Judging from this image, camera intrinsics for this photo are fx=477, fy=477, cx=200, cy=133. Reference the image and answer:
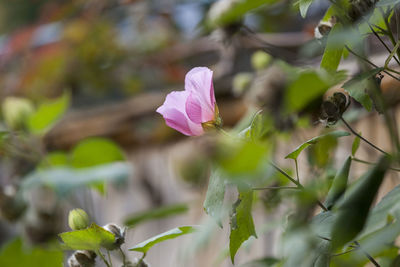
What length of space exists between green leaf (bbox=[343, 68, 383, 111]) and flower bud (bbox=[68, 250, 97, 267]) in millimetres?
237

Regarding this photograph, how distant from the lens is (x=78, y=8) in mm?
1692

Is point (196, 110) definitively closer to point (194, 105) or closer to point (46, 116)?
point (194, 105)

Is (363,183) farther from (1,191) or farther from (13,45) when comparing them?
(13,45)

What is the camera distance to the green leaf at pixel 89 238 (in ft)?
1.11

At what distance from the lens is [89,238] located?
Answer: 1.13 ft

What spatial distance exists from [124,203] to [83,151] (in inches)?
31.2

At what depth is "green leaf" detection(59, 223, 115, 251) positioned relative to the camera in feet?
1.11

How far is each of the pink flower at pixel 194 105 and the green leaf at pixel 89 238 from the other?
0.10 meters

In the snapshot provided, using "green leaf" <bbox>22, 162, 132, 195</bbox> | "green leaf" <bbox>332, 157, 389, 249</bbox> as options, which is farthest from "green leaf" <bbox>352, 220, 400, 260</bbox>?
"green leaf" <bbox>22, 162, 132, 195</bbox>

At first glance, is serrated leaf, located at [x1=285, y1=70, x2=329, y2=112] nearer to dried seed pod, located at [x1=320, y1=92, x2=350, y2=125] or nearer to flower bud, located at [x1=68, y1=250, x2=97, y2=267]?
dried seed pod, located at [x1=320, y1=92, x2=350, y2=125]

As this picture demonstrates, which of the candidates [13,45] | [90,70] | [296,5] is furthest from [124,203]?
[296,5]

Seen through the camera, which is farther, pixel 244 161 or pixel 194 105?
pixel 194 105

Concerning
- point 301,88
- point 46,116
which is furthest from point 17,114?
point 301,88

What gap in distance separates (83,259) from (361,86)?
251 millimetres
